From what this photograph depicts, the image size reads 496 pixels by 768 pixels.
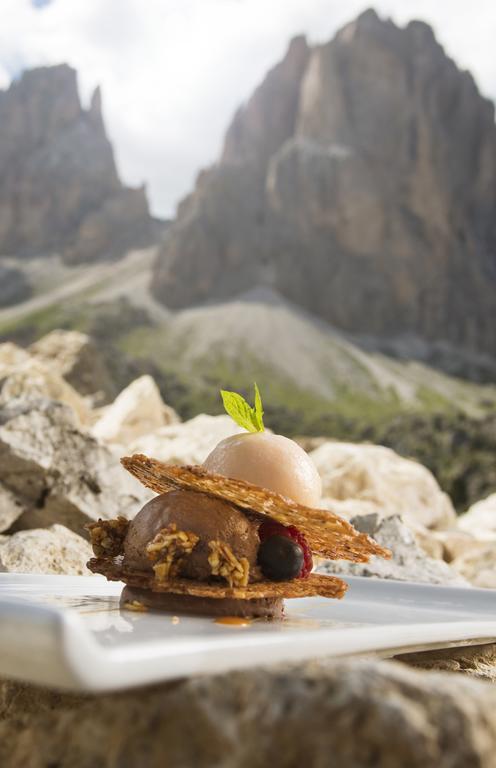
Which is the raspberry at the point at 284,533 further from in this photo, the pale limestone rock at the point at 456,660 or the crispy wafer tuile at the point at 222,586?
the pale limestone rock at the point at 456,660

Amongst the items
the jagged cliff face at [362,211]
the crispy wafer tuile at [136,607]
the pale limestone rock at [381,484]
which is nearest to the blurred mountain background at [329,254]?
the jagged cliff face at [362,211]

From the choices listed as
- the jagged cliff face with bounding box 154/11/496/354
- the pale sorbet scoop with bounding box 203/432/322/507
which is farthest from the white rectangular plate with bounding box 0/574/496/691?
the jagged cliff face with bounding box 154/11/496/354

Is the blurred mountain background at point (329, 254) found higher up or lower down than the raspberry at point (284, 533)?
higher up

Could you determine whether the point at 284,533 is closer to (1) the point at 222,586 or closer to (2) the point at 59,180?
(1) the point at 222,586

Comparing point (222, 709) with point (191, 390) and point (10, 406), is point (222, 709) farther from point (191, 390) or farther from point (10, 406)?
point (191, 390)

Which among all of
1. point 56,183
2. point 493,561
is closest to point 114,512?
point 493,561

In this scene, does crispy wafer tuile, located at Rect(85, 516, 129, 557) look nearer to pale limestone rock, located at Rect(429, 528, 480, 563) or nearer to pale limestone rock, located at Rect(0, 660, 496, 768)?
pale limestone rock, located at Rect(0, 660, 496, 768)

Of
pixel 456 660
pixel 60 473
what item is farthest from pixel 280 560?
pixel 60 473
